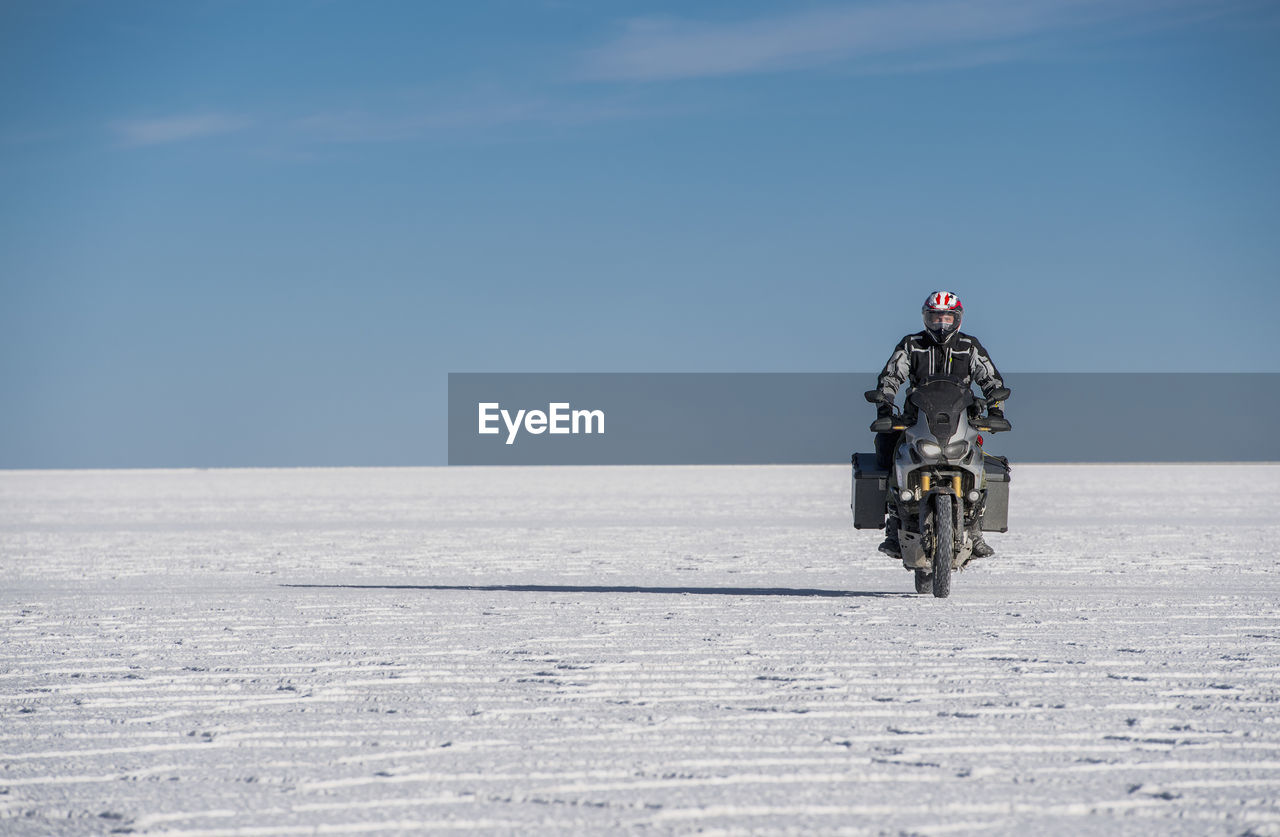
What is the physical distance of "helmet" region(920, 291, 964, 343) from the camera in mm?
10977

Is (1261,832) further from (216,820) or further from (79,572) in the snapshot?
(79,572)

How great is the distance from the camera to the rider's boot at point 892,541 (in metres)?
11.1

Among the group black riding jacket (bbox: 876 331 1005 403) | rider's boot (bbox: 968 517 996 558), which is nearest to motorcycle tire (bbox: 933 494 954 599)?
rider's boot (bbox: 968 517 996 558)

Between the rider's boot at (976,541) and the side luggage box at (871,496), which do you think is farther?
the side luggage box at (871,496)

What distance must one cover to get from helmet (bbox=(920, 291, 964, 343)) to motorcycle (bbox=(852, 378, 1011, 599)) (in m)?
0.39

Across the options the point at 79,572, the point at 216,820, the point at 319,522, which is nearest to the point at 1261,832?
the point at 216,820

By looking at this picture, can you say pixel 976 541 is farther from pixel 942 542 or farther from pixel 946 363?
pixel 946 363

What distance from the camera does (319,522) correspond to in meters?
25.0

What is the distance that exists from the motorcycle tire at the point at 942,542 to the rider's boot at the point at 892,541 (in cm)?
40

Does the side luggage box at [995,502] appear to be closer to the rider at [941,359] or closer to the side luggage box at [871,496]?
the rider at [941,359]

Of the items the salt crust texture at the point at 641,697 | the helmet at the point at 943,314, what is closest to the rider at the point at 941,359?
the helmet at the point at 943,314

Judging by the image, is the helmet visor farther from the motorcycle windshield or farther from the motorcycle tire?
the motorcycle tire

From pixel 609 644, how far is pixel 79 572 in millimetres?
7794

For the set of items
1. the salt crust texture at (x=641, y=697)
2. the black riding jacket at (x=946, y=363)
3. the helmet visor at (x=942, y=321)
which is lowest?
the salt crust texture at (x=641, y=697)
